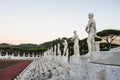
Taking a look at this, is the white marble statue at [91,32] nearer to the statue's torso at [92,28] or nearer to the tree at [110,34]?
the statue's torso at [92,28]

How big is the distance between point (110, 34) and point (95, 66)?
5659 cm

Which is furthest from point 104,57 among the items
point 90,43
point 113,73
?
point 90,43

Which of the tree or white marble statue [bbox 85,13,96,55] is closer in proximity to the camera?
white marble statue [bbox 85,13,96,55]

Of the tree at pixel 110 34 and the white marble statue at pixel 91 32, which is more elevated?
the tree at pixel 110 34

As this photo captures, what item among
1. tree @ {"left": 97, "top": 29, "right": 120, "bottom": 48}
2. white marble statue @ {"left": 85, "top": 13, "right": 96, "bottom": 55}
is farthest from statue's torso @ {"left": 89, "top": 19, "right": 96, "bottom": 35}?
tree @ {"left": 97, "top": 29, "right": 120, "bottom": 48}

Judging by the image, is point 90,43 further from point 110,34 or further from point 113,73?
point 110,34

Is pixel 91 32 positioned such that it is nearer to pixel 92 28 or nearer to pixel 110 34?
pixel 92 28

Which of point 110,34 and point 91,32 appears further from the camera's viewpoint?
point 110,34

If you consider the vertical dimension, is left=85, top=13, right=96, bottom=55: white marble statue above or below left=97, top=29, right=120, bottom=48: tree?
below

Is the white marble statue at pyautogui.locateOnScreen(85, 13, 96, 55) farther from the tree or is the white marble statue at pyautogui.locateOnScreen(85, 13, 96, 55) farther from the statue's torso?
the tree

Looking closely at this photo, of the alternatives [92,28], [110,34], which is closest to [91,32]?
[92,28]

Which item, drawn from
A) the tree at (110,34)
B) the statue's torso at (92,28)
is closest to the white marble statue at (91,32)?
the statue's torso at (92,28)

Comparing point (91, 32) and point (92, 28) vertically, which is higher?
point (92, 28)

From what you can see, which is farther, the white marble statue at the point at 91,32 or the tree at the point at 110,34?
the tree at the point at 110,34
